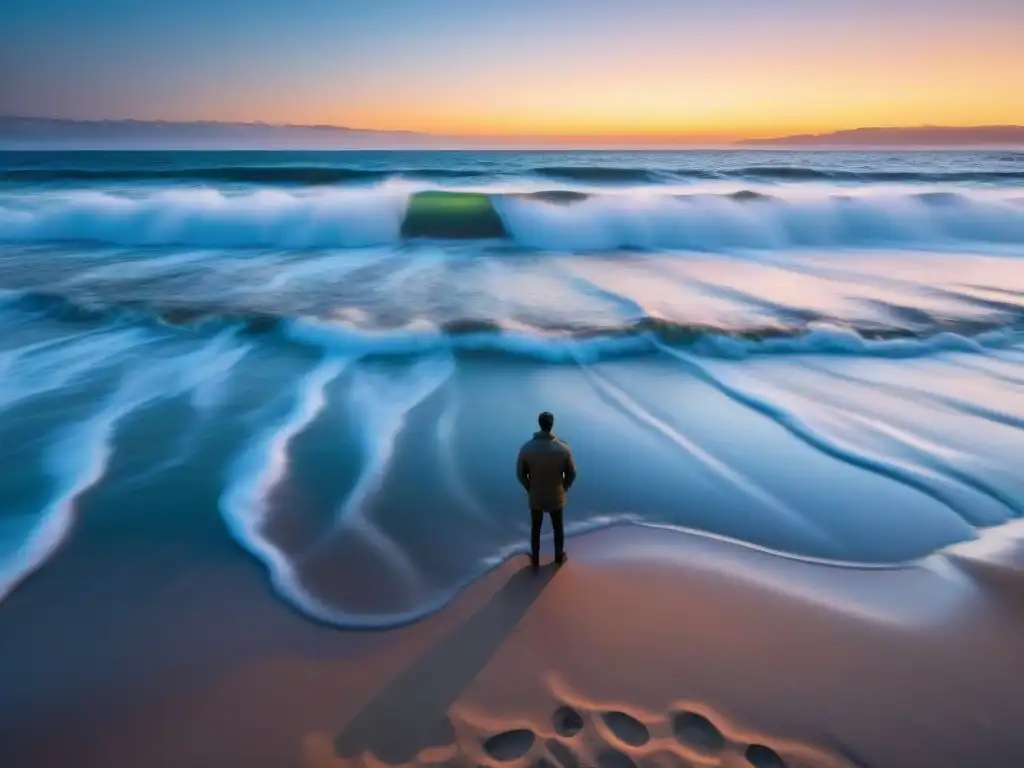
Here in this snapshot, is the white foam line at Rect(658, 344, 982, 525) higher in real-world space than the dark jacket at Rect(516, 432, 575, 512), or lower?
lower

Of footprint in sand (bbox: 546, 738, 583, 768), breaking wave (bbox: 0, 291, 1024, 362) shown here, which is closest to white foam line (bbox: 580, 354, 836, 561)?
breaking wave (bbox: 0, 291, 1024, 362)

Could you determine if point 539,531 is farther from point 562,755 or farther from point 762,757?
point 762,757

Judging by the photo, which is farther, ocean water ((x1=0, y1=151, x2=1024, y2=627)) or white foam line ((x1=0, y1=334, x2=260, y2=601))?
ocean water ((x1=0, y1=151, x2=1024, y2=627))

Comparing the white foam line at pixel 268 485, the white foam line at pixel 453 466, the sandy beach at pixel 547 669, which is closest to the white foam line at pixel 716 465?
the sandy beach at pixel 547 669

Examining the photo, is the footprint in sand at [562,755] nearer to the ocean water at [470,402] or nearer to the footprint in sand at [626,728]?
the footprint in sand at [626,728]

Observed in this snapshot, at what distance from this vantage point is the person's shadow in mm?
3387

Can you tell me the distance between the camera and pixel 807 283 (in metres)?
15.8

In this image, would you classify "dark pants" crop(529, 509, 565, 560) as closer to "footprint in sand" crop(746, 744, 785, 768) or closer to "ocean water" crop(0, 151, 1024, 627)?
"ocean water" crop(0, 151, 1024, 627)

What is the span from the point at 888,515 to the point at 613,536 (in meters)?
2.33

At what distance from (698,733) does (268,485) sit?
4274mm

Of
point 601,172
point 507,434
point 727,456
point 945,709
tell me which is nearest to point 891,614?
point 945,709

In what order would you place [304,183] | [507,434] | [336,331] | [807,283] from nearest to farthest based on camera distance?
1. [507,434]
2. [336,331]
3. [807,283]
4. [304,183]

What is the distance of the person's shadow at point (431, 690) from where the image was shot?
11.1ft

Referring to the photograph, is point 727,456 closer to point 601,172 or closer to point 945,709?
point 945,709
